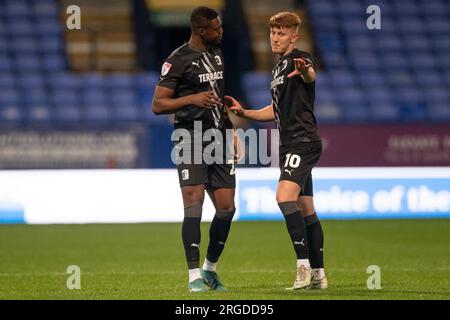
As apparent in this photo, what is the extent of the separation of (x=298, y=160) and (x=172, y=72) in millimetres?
1136

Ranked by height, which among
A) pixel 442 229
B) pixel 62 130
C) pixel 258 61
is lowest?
pixel 442 229

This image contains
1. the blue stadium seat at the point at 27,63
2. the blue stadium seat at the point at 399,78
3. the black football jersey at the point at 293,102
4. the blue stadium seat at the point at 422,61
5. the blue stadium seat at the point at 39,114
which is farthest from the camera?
the blue stadium seat at the point at 422,61

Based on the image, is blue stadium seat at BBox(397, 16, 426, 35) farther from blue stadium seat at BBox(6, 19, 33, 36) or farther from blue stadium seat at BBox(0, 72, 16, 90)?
blue stadium seat at BBox(0, 72, 16, 90)

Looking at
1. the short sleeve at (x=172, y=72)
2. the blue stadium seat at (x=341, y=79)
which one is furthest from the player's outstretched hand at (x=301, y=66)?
the blue stadium seat at (x=341, y=79)

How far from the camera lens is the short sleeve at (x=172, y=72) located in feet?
26.8

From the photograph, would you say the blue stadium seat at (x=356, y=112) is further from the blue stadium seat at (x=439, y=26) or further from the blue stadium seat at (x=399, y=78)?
the blue stadium seat at (x=439, y=26)

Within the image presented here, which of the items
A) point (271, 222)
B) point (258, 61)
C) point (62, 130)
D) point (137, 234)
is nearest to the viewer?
point (137, 234)

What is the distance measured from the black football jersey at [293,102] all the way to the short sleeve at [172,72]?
75cm

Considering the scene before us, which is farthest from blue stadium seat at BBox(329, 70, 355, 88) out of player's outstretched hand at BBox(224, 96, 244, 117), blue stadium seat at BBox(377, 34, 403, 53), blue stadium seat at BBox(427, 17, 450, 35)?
player's outstretched hand at BBox(224, 96, 244, 117)

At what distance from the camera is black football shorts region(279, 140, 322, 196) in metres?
8.25

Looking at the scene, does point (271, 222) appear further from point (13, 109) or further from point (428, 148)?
point (13, 109)
